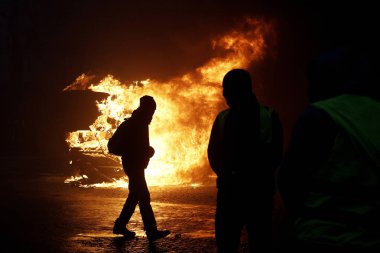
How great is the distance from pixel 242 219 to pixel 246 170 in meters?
0.40

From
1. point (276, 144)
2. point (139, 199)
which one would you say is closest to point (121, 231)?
point (139, 199)

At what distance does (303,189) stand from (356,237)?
34 centimetres

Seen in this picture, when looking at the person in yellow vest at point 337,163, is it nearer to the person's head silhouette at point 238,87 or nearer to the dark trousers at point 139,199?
the person's head silhouette at point 238,87

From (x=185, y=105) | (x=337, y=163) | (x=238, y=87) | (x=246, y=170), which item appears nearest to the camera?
(x=337, y=163)

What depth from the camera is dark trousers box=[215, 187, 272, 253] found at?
4047mm

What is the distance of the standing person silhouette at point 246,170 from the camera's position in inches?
159

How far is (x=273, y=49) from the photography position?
1656 centimetres

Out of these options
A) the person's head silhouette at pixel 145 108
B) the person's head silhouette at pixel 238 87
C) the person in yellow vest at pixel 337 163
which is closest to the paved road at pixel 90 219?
the person's head silhouette at pixel 145 108

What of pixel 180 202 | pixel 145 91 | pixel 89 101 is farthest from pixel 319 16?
pixel 89 101

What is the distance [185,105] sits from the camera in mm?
15641

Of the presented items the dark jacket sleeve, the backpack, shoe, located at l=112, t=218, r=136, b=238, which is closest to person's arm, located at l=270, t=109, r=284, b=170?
the dark jacket sleeve

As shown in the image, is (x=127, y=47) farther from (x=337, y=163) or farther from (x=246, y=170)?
(x=337, y=163)

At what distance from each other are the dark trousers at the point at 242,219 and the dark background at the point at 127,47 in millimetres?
5287

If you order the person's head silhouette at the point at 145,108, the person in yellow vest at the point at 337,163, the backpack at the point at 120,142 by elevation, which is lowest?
the person in yellow vest at the point at 337,163
